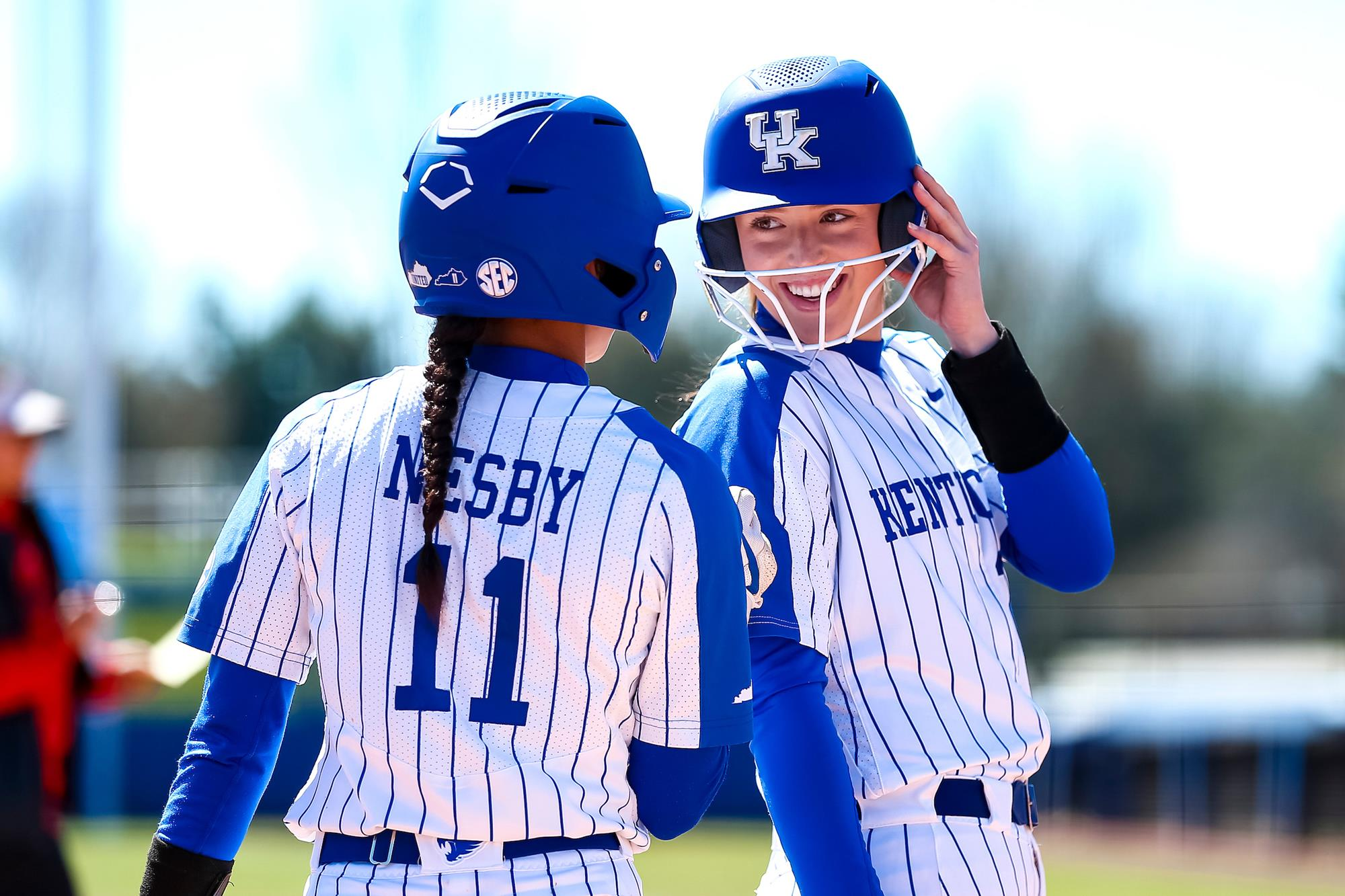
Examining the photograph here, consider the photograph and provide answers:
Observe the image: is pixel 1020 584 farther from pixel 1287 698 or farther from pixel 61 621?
pixel 61 621

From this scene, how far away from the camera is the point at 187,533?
975 inches

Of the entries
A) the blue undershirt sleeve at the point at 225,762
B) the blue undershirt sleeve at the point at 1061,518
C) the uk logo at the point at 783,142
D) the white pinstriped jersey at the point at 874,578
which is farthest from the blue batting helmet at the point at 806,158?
the blue undershirt sleeve at the point at 225,762

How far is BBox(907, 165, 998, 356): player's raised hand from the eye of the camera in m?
2.41

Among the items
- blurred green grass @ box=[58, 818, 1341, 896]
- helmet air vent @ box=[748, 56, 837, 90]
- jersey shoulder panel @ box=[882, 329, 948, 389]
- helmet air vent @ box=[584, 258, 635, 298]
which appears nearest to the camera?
helmet air vent @ box=[584, 258, 635, 298]

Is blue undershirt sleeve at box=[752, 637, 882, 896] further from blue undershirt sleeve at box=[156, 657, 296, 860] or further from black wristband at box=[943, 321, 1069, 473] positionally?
blue undershirt sleeve at box=[156, 657, 296, 860]

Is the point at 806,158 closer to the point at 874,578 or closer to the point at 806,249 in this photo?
the point at 806,249

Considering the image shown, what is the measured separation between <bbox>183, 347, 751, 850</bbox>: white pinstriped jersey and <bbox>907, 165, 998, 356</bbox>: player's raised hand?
760 mm

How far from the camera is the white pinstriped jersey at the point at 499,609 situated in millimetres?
1718

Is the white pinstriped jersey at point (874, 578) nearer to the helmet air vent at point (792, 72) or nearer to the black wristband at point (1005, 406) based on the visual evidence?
the black wristband at point (1005, 406)

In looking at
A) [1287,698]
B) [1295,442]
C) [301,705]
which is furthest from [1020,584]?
[1295,442]

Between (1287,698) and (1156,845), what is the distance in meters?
2.50

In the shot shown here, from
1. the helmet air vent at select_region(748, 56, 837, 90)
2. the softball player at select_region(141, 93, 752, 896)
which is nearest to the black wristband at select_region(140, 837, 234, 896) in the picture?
the softball player at select_region(141, 93, 752, 896)

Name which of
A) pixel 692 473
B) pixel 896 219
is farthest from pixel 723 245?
pixel 692 473

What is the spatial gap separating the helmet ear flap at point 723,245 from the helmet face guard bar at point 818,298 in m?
0.02
